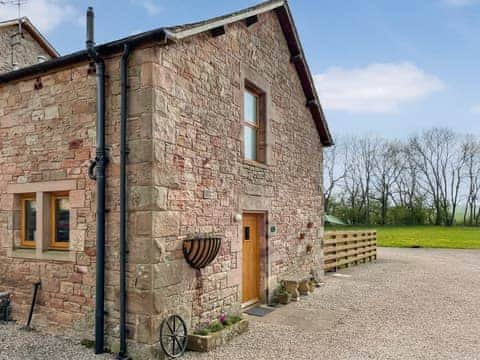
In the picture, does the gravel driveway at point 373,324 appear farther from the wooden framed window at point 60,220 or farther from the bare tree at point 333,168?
the bare tree at point 333,168

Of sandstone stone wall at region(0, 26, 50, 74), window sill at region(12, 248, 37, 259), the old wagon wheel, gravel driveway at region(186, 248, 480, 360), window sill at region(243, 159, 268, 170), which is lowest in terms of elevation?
gravel driveway at region(186, 248, 480, 360)

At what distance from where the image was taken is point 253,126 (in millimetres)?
8633

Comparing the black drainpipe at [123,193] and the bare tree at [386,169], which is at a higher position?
the bare tree at [386,169]

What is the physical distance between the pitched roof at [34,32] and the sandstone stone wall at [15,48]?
0.32 ft

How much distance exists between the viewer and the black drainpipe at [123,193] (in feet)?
17.4

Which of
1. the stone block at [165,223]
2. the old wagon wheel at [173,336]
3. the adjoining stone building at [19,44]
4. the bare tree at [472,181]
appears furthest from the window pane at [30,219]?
the bare tree at [472,181]

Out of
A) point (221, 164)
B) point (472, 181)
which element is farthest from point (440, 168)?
point (221, 164)

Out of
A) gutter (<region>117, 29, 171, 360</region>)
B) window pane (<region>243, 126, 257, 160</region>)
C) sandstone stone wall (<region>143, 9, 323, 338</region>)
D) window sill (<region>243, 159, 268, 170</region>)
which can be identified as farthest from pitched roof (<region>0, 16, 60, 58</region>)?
window sill (<region>243, 159, 268, 170</region>)

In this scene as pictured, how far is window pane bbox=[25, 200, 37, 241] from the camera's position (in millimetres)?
6836

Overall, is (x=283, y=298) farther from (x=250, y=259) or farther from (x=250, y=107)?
(x=250, y=107)

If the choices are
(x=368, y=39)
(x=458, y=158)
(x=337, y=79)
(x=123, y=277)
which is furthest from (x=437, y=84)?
(x=123, y=277)

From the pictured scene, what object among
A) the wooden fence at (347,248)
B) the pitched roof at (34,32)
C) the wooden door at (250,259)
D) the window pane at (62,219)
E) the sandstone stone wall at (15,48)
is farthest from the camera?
the wooden fence at (347,248)

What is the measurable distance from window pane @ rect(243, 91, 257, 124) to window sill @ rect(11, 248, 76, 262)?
14.1ft

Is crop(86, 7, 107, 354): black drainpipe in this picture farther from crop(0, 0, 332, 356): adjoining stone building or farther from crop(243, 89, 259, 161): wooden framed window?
crop(243, 89, 259, 161): wooden framed window
